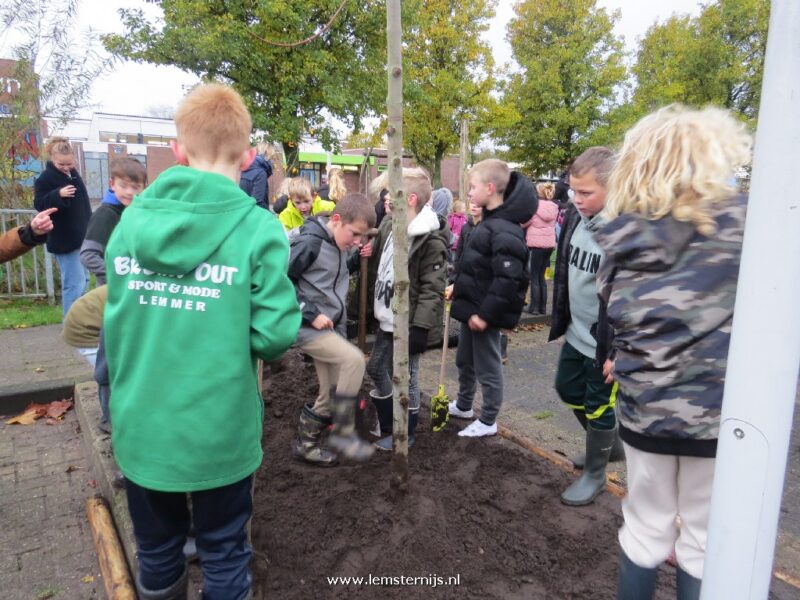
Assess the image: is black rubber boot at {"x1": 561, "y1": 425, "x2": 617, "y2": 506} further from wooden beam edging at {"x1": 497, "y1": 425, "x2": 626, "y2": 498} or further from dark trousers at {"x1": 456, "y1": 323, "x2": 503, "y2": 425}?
dark trousers at {"x1": 456, "y1": 323, "x2": 503, "y2": 425}

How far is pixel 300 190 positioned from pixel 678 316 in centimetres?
471

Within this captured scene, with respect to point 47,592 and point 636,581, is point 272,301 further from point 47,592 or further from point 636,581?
point 47,592

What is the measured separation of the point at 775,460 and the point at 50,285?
8734mm

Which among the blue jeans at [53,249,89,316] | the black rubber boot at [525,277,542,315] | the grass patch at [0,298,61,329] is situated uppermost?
the blue jeans at [53,249,89,316]

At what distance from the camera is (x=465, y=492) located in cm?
309

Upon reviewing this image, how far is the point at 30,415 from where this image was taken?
4.36 m

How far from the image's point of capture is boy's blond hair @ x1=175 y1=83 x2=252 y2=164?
1.86 meters

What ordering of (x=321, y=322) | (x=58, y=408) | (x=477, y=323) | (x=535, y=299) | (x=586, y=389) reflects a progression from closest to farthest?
1. (x=321, y=322)
2. (x=586, y=389)
3. (x=477, y=323)
4. (x=58, y=408)
5. (x=535, y=299)

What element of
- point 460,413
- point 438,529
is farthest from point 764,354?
point 460,413

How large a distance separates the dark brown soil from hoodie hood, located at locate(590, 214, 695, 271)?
1465mm

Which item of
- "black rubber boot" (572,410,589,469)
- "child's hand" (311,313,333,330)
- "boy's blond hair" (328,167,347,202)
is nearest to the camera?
"child's hand" (311,313,333,330)

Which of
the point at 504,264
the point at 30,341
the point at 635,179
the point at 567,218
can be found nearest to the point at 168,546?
the point at 635,179

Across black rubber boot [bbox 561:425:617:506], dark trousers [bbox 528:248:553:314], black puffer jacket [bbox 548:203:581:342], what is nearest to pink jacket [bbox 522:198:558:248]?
dark trousers [bbox 528:248:553:314]

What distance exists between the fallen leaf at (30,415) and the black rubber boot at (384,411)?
2678mm
